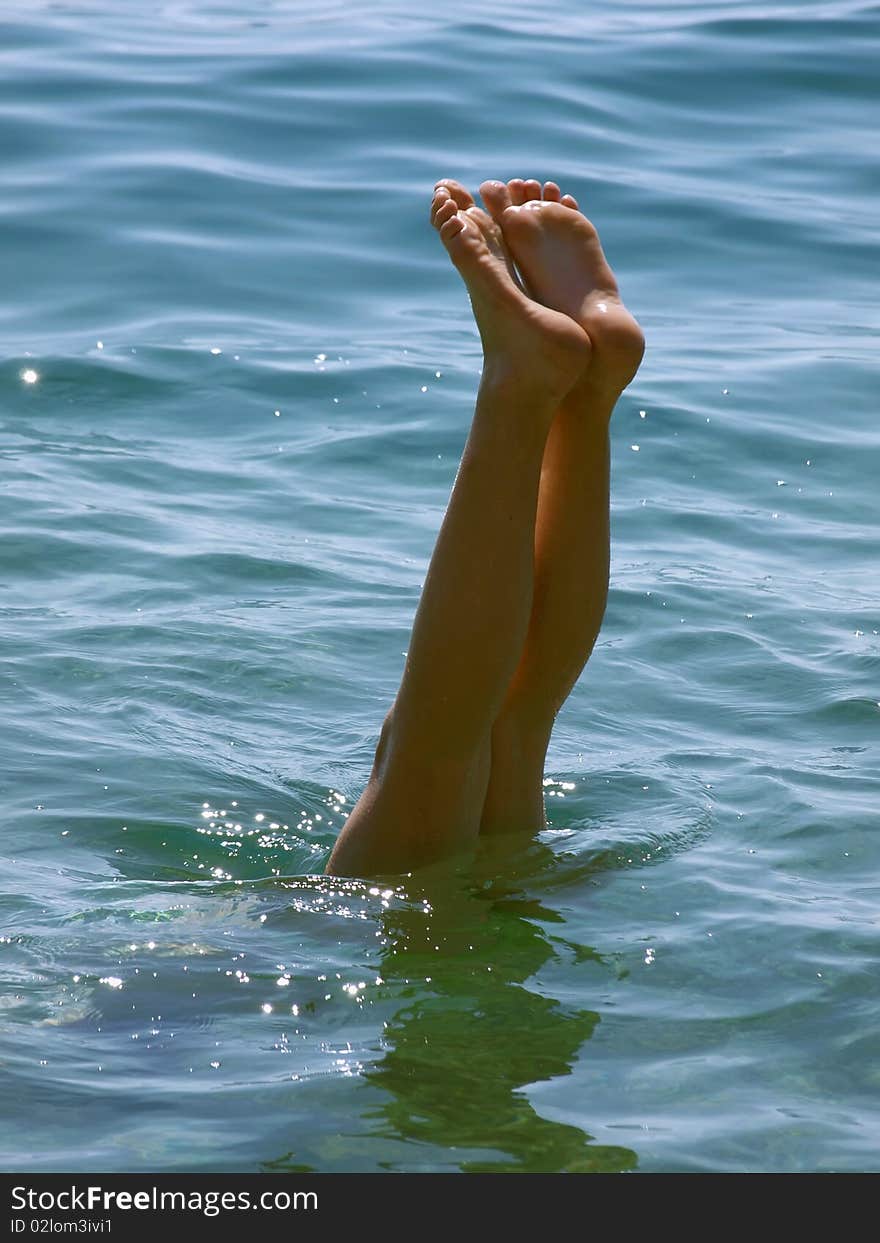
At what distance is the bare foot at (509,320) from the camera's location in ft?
9.01

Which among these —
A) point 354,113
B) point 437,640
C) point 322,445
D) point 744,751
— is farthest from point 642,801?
point 354,113

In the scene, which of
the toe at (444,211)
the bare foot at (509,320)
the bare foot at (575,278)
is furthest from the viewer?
the toe at (444,211)

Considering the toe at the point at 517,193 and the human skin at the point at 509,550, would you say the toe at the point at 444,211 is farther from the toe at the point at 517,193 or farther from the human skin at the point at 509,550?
the toe at the point at 517,193

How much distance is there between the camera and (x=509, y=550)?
2.75 m

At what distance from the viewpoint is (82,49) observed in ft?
35.5

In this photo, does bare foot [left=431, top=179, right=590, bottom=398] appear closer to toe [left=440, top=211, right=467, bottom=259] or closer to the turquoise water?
toe [left=440, top=211, right=467, bottom=259]

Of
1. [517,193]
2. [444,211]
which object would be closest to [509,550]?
[444,211]

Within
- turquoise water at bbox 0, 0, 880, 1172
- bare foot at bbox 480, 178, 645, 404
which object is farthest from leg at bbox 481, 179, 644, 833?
turquoise water at bbox 0, 0, 880, 1172

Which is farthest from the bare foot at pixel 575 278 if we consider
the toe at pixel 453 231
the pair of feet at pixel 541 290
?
the toe at pixel 453 231

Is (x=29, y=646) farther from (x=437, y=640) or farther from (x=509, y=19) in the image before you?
(x=509, y=19)

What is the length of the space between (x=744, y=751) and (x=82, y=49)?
8442mm

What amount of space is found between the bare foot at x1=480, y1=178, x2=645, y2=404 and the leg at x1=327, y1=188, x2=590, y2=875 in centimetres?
10

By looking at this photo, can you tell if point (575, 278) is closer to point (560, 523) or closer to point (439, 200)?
point (439, 200)
